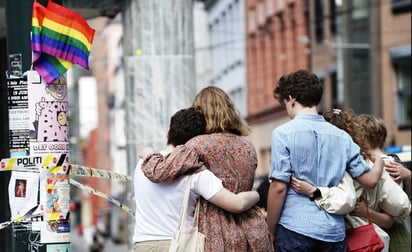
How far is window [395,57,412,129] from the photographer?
1566 inches

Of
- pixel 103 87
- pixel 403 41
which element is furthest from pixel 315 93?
pixel 103 87

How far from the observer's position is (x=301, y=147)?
6.43 m

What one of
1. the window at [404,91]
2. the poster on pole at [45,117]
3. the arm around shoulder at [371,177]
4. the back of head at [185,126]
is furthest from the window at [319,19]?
the poster on pole at [45,117]

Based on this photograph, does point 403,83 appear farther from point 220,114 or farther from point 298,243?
point 298,243

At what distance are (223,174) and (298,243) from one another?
59cm

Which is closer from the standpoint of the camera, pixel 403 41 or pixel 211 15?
pixel 403 41

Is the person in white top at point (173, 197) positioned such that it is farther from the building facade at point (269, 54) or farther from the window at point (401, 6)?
Result: the building facade at point (269, 54)

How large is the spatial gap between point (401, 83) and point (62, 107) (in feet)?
114

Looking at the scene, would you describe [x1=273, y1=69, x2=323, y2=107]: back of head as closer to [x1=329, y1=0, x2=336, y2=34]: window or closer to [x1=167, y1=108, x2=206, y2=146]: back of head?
[x1=167, y1=108, x2=206, y2=146]: back of head

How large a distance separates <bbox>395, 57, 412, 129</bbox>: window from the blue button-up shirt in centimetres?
3355

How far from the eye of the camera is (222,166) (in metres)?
6.55

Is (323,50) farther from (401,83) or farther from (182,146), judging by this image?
(182,146)

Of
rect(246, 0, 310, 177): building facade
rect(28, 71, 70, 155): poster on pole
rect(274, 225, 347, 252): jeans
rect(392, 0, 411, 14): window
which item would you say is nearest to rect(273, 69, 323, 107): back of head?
rect(274, 225, 347, 252): jeans

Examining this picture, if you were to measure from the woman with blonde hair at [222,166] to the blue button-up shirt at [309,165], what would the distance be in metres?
0.21
